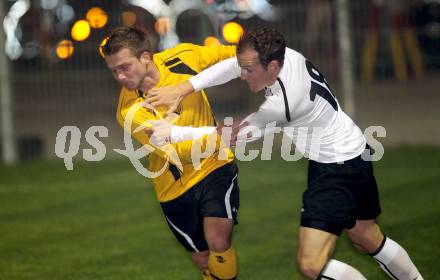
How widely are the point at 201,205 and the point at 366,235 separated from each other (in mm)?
1074

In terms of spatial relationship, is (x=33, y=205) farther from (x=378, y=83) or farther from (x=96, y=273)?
(x=378, y=83)

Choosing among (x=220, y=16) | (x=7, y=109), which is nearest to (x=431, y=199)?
(x=220, y=16)

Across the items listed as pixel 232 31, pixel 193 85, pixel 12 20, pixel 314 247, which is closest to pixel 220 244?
pixel 314 247

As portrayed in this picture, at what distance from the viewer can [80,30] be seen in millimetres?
14055

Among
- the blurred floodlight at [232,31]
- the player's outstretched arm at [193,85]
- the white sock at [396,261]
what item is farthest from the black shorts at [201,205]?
the blurred floodlight at [232,31]

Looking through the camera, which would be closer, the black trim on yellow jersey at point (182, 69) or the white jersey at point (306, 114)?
the white jersey at point (306, 114)

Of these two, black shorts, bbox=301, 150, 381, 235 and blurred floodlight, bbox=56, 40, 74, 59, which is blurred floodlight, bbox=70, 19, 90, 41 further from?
black shorts, bbox=301, 150, 381, 235

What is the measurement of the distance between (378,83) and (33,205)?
5.63 meters

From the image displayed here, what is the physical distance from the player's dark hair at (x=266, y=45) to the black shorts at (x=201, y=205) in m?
1.05

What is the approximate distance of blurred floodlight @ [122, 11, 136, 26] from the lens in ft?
46.8

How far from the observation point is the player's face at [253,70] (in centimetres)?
582

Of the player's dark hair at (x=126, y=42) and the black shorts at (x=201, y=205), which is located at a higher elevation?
the player's dark hair at (x=126, y=42)

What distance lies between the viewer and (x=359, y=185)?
6.08 metres

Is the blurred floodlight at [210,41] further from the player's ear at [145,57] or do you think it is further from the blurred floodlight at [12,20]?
the player's ear at [145,57]
